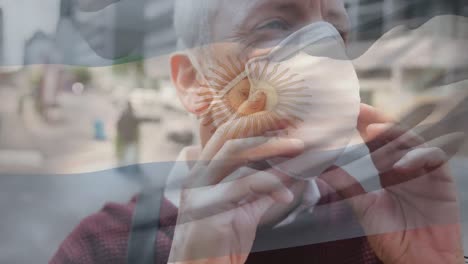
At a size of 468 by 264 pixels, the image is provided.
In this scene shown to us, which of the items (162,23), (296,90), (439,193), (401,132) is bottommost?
(439,193)

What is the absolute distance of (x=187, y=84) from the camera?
0.62 meters

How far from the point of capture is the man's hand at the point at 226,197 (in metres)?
0.63

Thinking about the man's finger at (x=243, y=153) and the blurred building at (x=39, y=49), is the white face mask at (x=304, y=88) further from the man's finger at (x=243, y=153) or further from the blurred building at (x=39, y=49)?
the blurred building at (x=39, y=49)

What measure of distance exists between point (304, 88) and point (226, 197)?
0.55 ft

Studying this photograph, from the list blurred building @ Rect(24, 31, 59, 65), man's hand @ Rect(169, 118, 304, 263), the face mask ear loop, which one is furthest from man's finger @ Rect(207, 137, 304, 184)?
blurred building @ Rect(24, 31, 59, 65)

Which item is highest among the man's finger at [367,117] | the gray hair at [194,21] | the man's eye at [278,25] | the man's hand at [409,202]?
the gray hair at [194,21]

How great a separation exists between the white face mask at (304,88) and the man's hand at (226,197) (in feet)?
0.06

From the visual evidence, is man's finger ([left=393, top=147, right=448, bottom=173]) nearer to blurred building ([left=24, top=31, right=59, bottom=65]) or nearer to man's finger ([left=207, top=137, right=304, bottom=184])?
man's finger ([left=207, top=137, right=304, bottom=184])

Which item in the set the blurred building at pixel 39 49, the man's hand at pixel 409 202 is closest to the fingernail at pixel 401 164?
the man's hand at pixel 409 202

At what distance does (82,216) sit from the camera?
619 mm

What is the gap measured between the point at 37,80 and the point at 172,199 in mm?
211

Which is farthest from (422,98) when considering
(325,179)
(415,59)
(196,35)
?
(196,35)

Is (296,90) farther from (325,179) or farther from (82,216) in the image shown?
(82,216)

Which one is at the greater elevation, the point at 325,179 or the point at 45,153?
the point at 45,153
